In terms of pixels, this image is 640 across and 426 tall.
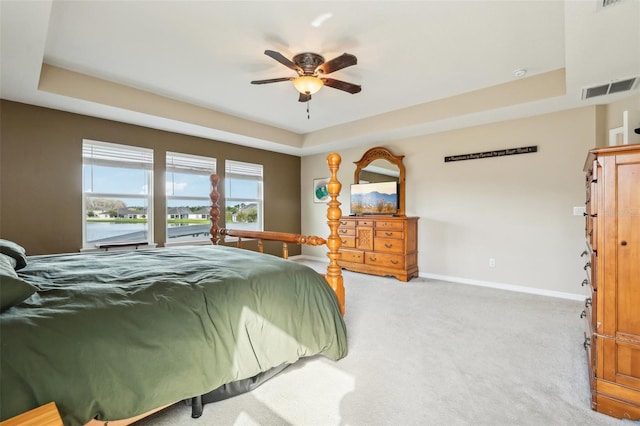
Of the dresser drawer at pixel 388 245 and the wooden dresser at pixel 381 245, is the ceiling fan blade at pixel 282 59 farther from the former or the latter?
the dresser drawer at pixel 388 245

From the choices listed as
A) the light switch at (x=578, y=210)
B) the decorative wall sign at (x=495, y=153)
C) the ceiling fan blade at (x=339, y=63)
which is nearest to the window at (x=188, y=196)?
the ceiling fan blade at (x=339, y=63)

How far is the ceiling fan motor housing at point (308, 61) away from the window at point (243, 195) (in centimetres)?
303

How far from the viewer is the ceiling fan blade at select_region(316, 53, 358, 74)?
8.06ft

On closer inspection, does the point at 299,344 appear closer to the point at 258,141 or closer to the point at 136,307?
the point at 136,307

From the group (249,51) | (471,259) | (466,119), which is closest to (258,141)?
(249,51)

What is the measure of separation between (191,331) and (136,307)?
0.28 m

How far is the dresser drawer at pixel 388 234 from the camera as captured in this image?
15.3ft

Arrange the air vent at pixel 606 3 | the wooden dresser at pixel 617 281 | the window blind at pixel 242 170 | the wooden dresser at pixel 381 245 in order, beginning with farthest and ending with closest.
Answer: the window blind at pixel 242 170, the wooden dresser at pixel 381 245, the air vent at pixel 606 3, the wooden dresser at pixel 617 281

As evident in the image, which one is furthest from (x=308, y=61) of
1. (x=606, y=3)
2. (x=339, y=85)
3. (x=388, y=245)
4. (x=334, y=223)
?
(x=388, y=245)

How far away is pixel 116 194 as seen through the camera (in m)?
4.21

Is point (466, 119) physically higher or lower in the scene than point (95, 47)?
lower

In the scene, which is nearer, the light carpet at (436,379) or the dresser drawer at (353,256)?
the light carpet at (436,379)

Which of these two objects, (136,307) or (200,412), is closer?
(136,307)

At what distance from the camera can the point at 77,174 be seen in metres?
3.85
